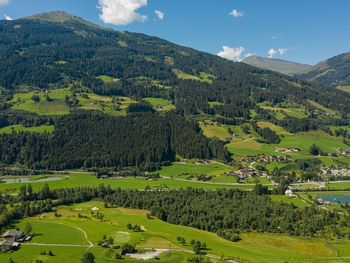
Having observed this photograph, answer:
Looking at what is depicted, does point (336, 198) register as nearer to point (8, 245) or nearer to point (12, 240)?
point (12, 240)

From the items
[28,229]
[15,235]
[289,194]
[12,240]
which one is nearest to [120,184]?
[289,194]

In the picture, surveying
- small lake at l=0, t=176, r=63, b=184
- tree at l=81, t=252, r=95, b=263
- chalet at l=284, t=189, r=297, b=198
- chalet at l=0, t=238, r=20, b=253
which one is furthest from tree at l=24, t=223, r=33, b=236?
chalet at l=284, t=189, r=297, b=198

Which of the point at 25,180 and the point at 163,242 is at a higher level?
the point at 25,180

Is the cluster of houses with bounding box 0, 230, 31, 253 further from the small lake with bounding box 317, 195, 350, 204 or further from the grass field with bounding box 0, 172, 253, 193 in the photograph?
the small lake with bounding box 317, 195, 350, 204

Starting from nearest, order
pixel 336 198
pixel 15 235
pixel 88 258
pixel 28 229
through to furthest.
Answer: pixel 88 258
pixel 15 235
pixel 28 229
pixel 336 198

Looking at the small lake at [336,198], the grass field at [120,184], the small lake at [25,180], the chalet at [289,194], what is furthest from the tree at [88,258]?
the small lake at [336,198]
